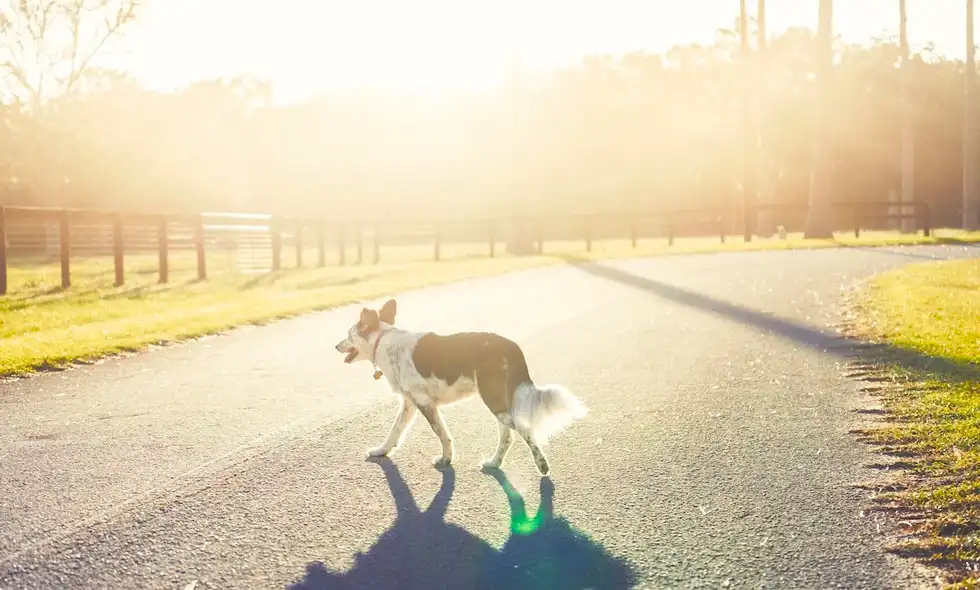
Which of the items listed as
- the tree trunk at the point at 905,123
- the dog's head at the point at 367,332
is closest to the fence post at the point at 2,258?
the dog's head at the point at 367,332

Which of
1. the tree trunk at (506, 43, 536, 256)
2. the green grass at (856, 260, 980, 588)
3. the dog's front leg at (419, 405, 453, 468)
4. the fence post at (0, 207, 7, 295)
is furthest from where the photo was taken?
the tree trunk at (506, 43, 536, 256)

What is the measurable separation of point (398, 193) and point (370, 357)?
2496 inches

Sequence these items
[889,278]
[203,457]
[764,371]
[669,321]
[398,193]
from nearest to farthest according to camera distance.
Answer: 1. [203,457]
2. [764,371]
3. [669,321]
4. [889,278]
5. [398,193]

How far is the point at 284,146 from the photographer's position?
69.8 meters

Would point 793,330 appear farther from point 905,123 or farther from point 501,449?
point 905,123

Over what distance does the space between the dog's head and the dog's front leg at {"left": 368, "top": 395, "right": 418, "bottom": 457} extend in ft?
1.55

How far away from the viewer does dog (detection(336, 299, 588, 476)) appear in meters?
5.50

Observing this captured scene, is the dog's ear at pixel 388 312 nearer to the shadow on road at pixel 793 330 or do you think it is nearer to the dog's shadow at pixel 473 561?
the dog's shadow at pixel 473 561

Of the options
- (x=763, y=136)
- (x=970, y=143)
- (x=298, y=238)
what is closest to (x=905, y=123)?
(x=970, y=143)

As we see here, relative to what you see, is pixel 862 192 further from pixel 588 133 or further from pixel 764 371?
pixel 764 371

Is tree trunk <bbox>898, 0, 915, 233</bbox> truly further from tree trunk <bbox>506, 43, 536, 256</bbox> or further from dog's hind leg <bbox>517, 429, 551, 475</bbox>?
dog's hind leg <bbox>517, 429, 551, 475</bbox>

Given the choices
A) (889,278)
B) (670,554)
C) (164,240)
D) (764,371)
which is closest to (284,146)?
(164,240)

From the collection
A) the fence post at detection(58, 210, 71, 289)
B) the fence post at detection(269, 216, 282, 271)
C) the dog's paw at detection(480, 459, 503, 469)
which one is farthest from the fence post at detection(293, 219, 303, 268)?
the dog's paw at detection(480, 459, 503, 469)

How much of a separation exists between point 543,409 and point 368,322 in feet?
5.09
